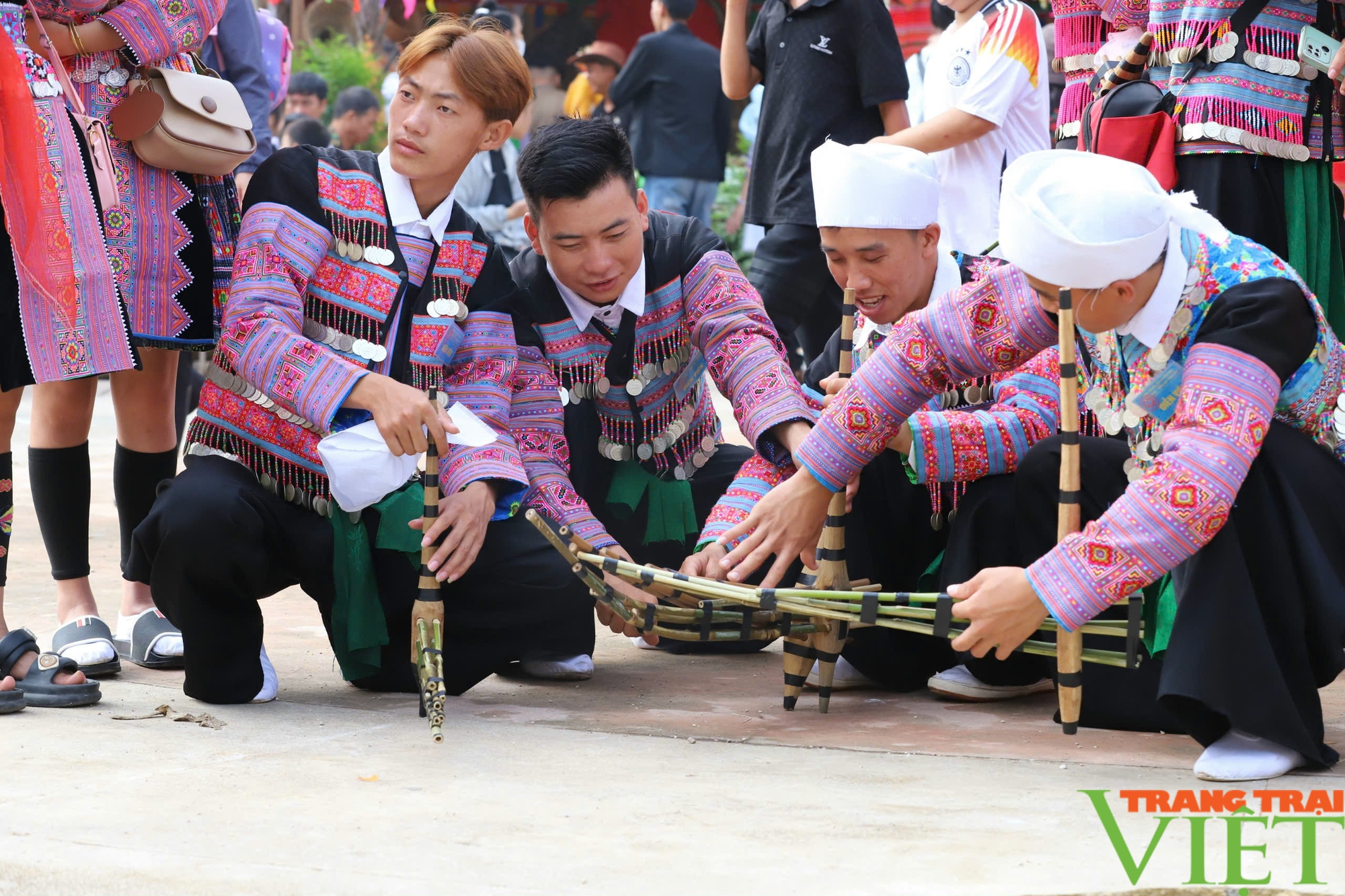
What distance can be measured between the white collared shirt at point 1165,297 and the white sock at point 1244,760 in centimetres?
63

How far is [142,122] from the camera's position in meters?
3.11

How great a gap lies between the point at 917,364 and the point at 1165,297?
492mm

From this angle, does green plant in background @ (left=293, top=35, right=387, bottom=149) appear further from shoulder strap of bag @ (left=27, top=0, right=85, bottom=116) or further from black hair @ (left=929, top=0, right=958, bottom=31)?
shoulder strap of bag @ (left=27, top=0, right=85, bottom=116)

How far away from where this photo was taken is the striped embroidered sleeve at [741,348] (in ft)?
10.4

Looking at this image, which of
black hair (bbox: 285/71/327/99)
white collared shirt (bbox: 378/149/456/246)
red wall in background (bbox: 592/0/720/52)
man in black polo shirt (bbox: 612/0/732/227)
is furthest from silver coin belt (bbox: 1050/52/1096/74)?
red wall in background (bbox: 592/0/720/52)

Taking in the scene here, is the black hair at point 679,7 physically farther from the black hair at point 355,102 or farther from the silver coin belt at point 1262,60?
the silver coin belt at point 1262,60

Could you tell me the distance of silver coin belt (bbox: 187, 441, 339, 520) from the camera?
3.04 metres

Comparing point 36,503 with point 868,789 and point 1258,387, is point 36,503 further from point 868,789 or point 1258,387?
point 1258,387

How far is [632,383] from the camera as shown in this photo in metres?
3.38

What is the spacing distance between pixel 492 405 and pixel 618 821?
3.69 ft

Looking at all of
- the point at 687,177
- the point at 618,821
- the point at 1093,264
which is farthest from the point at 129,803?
the point at 687,177

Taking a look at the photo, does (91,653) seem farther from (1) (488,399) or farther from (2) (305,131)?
(2) (305,131)

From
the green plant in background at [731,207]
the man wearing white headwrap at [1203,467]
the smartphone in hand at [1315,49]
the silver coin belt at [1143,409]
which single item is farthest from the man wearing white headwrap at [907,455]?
the green plant in background at [731,207]

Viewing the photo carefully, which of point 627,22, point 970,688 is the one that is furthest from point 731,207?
point 970,688
